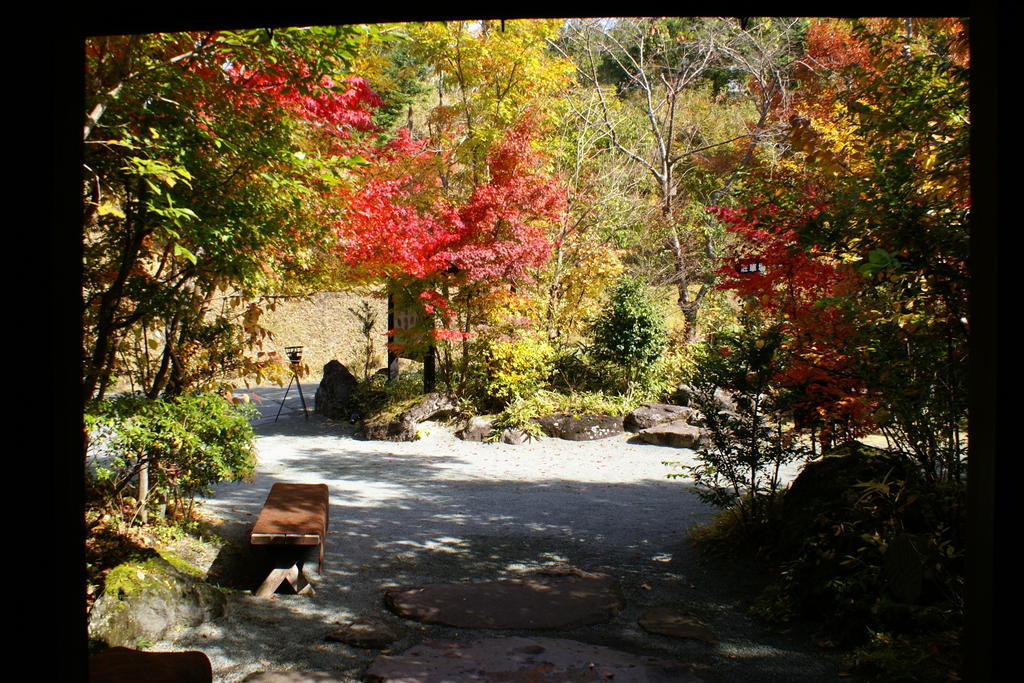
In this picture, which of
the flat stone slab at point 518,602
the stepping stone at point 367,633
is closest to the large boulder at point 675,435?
the flat stone slab at point 518,602

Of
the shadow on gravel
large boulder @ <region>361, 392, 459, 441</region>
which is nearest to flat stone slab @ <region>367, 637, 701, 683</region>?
the shadow on gravel

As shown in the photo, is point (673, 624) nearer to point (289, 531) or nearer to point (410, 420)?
point (289, 531)

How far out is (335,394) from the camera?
44.2ft

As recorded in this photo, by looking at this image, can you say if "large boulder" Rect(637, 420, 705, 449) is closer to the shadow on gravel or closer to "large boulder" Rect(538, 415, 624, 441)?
"large boulder" Rect(538, 415, 624, 441)

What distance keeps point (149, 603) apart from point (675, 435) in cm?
764

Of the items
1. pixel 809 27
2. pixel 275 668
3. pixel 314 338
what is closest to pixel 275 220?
pixel 275 668

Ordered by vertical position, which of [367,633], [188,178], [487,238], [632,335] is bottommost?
[367,633]

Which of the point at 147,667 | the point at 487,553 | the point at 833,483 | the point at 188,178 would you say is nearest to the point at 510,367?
the point at 487,553

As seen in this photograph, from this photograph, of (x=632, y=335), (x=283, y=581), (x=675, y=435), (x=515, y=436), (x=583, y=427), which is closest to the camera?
(x=283, y=581)

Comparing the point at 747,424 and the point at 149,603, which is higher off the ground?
the point at 747,424

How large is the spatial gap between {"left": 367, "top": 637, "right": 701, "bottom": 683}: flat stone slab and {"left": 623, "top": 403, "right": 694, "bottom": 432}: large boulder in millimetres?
6915

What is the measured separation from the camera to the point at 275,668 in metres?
3.93

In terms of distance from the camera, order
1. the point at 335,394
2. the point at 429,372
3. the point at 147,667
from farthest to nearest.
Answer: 1. the point at 335,394
2. the point at 429,372
3. the point at 147,667

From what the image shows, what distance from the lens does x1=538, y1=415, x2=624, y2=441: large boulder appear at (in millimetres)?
11094
